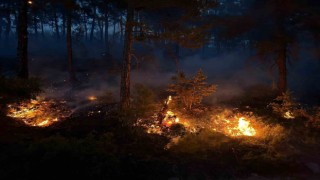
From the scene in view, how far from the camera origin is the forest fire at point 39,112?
45.0 ft

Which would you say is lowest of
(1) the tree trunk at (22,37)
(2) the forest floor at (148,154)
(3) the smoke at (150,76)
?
(2) the forest floor at (148,154)

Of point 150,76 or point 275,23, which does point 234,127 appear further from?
point 150,76

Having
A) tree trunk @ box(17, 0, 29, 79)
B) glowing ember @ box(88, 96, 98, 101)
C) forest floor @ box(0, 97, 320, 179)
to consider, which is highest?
tree trunk @ box(17, 0, 29, 79)

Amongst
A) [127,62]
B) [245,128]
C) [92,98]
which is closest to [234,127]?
[245,128]

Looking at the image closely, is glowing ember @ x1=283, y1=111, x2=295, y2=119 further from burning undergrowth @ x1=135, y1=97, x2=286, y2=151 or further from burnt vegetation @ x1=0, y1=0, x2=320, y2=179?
burning undergrowth @ x1=135, y1=97, x2=286, y2=151

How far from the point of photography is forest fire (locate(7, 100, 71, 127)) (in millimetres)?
13711

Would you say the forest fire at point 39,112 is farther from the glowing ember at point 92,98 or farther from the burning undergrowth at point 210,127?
the burning undergrowth at point 210,127

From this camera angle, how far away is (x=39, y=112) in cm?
1538

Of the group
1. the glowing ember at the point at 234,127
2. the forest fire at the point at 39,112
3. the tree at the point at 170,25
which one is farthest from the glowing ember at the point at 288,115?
the forest fire at the point at 39,112

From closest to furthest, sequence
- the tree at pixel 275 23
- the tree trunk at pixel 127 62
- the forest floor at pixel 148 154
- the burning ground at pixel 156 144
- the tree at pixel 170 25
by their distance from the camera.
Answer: the forest floor at pixel 148 154, the burning ground at pixel 156 144, the tree at pixel 170 25, the tree trunk at pixel 127 62, the tree at pixel 275 23

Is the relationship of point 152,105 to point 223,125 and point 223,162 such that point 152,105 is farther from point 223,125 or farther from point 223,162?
point 223,162

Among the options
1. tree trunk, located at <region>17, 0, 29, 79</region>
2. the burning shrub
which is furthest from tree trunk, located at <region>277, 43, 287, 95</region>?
tree trunk, located at <region>17, 0, 29, 79</region>

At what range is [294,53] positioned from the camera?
1669 cm

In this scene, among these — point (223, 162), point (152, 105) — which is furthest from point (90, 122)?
point (223, 162)
